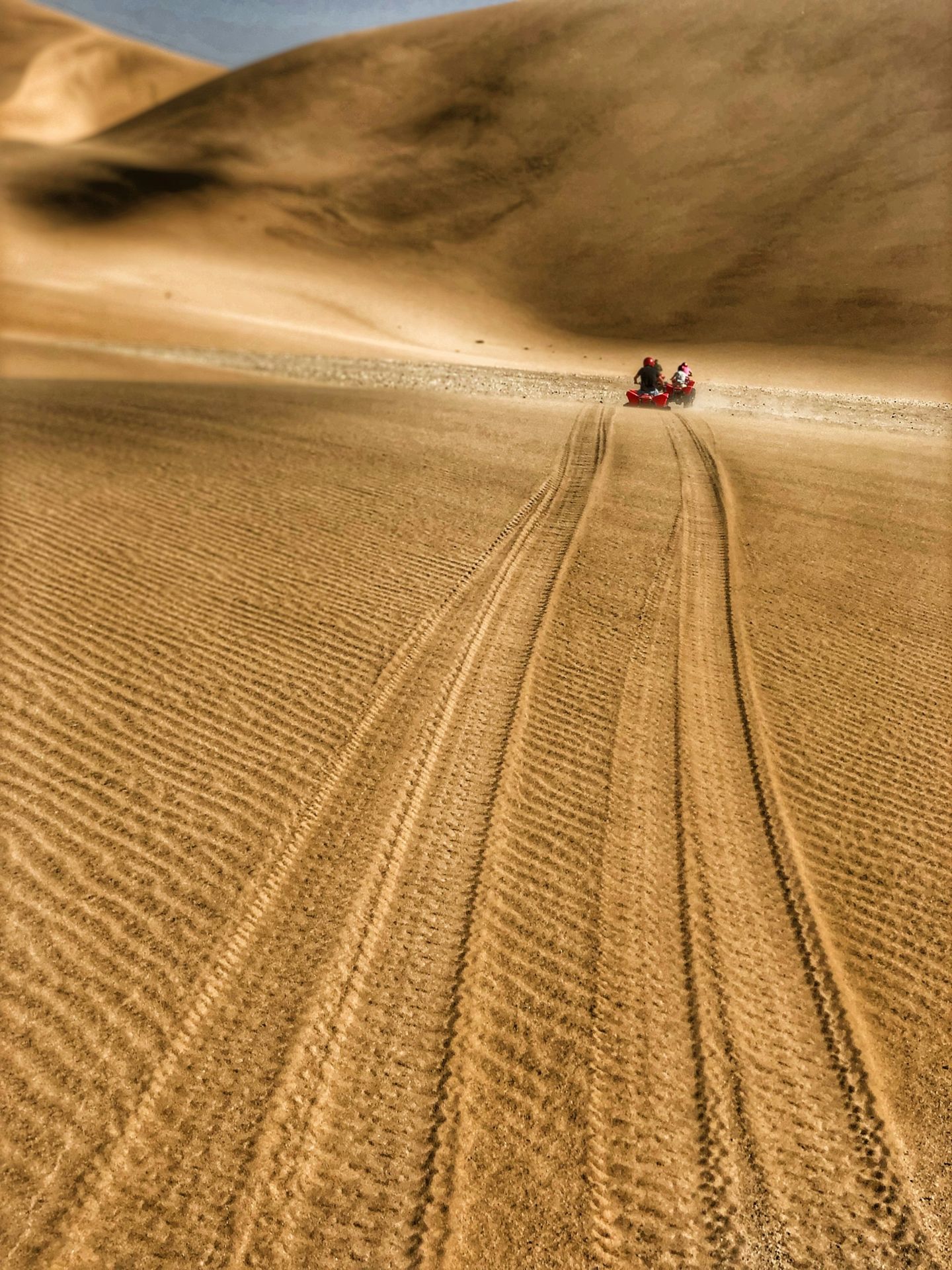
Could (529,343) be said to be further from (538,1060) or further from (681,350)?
(538,1060)

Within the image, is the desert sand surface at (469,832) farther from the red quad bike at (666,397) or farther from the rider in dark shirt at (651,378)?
the rider in dark shirt at (651,378)

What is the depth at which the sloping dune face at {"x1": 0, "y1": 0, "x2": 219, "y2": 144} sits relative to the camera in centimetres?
7600

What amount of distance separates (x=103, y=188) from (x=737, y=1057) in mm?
52825

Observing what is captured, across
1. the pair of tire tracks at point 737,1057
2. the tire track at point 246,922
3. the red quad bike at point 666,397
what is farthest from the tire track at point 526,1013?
the red quad bike at point 666,397

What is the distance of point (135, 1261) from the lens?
128 inches

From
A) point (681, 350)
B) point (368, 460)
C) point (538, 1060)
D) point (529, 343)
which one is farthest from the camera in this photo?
point (529, 343)

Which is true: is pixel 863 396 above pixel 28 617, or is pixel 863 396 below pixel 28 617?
above

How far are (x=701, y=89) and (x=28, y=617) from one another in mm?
46289

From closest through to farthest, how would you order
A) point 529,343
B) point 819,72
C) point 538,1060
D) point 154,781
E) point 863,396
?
point 538,1060
point 154,781
point 863,396
point 529,343
point 819,72

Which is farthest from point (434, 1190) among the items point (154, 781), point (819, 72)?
point (819, 72)

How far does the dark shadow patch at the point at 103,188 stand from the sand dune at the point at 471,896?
41935mm

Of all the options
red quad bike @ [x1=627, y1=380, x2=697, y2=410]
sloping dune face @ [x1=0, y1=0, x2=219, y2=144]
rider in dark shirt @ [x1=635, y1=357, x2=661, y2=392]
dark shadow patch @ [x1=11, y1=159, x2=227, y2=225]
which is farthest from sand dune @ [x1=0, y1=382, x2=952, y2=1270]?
sloping dune face @ [x1=0, y1=0, x2=219, y2=144]

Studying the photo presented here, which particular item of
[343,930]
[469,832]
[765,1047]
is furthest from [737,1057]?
[343,930]

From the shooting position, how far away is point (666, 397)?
57.3 ft
